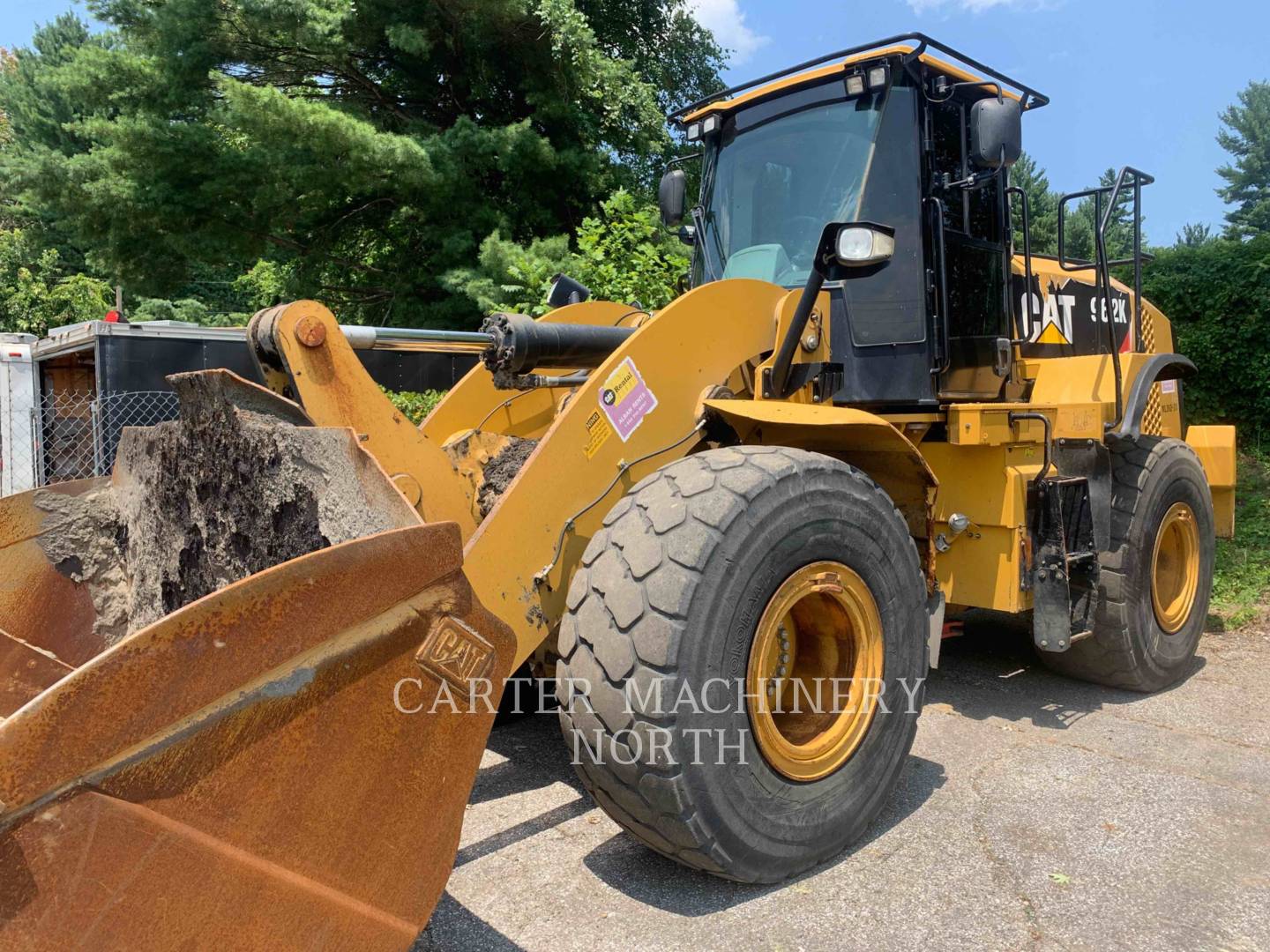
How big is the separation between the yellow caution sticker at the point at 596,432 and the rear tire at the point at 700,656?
22 centimetres

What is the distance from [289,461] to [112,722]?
97 cm

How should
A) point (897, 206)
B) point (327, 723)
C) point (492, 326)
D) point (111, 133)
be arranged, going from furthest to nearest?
point (111, 133)
point (897, 206)
point (492, 326)
point (327, 723)

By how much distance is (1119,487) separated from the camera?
4.68m

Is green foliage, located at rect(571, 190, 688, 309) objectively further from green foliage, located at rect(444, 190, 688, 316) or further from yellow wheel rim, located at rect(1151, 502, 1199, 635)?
yellow wheel rim, located at rect(1151, 502, 1199, 635)

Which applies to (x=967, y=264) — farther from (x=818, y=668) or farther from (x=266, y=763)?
(x=266, y=763)

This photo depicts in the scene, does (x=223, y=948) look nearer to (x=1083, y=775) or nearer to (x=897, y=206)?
(x=1083, y=775)

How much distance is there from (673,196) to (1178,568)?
3.49 metres

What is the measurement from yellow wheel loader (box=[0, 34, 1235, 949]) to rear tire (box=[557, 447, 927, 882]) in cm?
1

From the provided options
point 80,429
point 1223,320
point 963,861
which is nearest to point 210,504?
point 963,861

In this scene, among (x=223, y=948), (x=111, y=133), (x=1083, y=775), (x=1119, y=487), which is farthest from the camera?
(x=111, y=133)

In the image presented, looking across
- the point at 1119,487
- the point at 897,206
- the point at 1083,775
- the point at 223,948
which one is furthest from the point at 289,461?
the point at 1119,487

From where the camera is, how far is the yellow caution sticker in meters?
2.93

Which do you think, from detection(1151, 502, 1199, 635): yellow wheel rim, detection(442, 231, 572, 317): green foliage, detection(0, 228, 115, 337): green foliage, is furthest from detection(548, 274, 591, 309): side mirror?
detection(0, 228, 115, 337): green foliage

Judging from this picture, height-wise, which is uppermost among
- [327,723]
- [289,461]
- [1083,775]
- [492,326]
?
[492,326]
